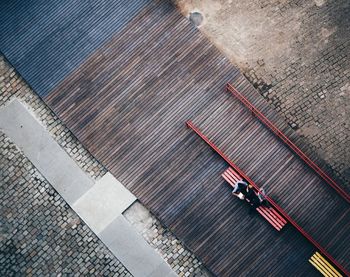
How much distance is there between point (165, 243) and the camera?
1673 centimetres

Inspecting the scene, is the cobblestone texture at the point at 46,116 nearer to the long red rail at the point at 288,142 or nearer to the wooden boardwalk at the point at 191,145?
the wooden boardwalk at the point at 191,145

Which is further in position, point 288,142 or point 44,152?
point 44,152

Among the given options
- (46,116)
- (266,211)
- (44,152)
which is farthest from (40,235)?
(266,211)

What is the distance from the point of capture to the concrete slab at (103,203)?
16797mm

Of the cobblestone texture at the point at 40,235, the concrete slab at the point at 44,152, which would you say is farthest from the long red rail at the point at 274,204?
the cobblestone texture at the point at 40,235

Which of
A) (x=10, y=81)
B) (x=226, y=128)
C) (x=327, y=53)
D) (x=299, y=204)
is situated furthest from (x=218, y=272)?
(x=10, y=81)

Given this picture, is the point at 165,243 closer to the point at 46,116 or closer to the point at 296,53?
the point at 46,116

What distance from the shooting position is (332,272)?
1614 centimetres

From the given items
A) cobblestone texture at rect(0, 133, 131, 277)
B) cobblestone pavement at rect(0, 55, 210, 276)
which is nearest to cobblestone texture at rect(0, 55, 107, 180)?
cobblestone pavement at rect(0, 55, 210, 276)

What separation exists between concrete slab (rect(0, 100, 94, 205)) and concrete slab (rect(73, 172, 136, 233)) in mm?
326

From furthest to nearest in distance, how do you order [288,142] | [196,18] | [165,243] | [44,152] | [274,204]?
[196,18]
[44,152]
[288,142]
[165,243]
[274,204]

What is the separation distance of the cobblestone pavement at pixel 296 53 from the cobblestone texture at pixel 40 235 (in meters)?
9.59

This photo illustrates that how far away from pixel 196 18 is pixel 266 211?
29.4 ft

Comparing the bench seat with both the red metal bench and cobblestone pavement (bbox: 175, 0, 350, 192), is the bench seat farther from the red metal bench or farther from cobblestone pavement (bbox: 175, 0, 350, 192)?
cobblestone pavement (bbox: 175, 0, 350, 192)
